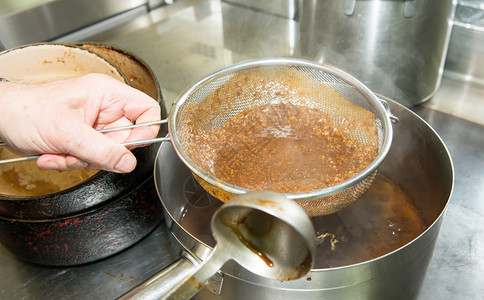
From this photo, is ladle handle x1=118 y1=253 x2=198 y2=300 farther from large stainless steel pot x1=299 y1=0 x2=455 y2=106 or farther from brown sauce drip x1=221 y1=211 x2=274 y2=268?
large stainless steel pot x1=299 y1=0 x2=455 y2=106

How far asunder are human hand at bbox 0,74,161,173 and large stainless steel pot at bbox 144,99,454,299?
0.12 m

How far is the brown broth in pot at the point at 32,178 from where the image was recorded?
904 millimetres

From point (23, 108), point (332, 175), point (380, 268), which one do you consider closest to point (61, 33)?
point (23, 108)

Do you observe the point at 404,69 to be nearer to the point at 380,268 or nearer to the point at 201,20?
the point at 380,268

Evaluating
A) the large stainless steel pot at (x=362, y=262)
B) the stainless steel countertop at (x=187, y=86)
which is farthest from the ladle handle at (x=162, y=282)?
the stainless steel countertop at (x=187, y=86)

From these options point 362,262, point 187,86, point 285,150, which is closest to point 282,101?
point 285,150

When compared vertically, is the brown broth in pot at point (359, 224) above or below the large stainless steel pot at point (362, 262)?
below

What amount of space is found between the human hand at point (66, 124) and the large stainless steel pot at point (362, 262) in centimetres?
12

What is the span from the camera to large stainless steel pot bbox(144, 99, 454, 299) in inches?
24.9

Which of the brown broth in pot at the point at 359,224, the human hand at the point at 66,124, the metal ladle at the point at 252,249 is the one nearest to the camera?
the metal ladle at the point at 252,249

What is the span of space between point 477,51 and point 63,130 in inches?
48.2

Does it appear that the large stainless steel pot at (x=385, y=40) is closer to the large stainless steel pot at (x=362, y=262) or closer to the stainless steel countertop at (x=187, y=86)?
the stainless steel countertop at (x=187, y=86)

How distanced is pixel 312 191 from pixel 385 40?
63 cm

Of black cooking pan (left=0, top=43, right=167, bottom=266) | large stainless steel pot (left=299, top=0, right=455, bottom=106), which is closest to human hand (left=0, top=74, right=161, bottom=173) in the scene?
black cooking pan (left=0, top=43, right=167, bottom=266)
